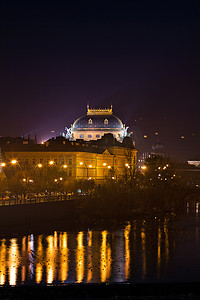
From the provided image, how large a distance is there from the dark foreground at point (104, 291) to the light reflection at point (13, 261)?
2.54 meters

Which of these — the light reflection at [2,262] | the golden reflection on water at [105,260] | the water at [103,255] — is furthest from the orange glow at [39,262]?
the golden reflection on water at [105,260]

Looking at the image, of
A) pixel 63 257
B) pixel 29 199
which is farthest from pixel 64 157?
pixel 63 257

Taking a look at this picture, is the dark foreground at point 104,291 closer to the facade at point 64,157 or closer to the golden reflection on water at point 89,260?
the golden reflection on water at point 89,260

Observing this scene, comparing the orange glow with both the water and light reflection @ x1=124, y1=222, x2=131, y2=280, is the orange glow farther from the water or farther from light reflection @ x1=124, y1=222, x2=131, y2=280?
light reflection @ x1=124, y1=222, x2=131, y2=280

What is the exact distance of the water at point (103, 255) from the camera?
43.7m

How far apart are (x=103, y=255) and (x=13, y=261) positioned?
23.9 feet

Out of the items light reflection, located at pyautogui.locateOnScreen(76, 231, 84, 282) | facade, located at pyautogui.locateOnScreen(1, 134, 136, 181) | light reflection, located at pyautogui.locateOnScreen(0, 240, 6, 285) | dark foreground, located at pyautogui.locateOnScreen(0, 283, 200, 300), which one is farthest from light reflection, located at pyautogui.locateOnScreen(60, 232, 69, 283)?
facade, located at pyautogui.locateOnScreen(1, 134, 136, 181)

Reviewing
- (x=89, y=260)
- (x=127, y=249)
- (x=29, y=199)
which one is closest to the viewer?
(x=89, y=260)

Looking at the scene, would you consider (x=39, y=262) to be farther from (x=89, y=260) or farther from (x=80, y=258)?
(x=89, y=260)

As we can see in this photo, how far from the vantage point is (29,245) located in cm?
5634

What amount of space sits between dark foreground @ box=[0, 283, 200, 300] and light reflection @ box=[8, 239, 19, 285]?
8.32ft

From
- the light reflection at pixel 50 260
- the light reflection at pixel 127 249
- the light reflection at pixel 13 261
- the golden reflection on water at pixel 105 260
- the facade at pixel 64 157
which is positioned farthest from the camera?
the facade at pixel 64 157

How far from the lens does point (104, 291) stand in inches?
1575

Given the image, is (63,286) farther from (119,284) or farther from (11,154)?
(11,154)
